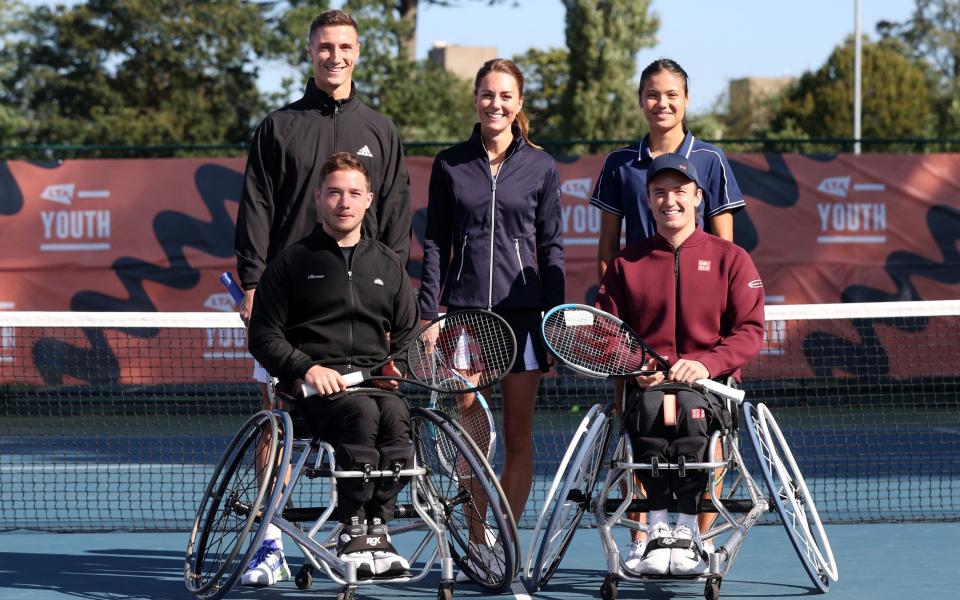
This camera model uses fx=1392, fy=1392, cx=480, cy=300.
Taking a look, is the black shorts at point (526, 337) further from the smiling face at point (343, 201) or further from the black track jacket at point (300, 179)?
the smiling face at point (343, 201)

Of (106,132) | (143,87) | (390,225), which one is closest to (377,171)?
(390,225)

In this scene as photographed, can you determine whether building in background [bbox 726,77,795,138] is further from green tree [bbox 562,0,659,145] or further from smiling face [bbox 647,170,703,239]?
smiling face [bbox 647,170,703,239]

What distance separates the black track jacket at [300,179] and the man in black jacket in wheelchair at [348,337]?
350 millimetres

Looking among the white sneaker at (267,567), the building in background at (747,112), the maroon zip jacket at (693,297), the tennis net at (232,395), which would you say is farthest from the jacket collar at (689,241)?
the building in background at (747,112)

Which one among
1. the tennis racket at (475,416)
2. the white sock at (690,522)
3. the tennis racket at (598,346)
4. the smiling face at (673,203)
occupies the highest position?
the smiling face at (673,203)

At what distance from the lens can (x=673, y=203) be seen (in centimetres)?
498

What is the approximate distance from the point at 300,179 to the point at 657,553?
6.43 ft

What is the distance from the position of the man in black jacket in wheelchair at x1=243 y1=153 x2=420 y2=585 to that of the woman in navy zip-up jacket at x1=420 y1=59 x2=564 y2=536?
0.45m

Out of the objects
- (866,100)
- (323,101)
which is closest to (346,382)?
(323,101)

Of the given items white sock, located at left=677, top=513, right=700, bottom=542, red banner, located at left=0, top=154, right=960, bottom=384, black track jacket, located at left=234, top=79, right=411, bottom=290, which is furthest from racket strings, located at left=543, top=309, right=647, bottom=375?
red banner, located at left=0, top=154, right=960, bottom=384

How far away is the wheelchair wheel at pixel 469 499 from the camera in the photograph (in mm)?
4504

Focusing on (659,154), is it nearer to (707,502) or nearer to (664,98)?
(664,98)

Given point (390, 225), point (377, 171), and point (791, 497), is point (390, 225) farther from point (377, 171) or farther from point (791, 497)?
point (791, 497)

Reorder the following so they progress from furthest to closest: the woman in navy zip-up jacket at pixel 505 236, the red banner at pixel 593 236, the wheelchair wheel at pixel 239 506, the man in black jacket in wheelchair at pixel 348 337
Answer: the red banner at pixel 593 236, the woman in navy zip-up jacket at pixel 505 236, the man in black jacket in wheelchair at pixel 348 337, the wheelchair wheel at pixel 239 506
